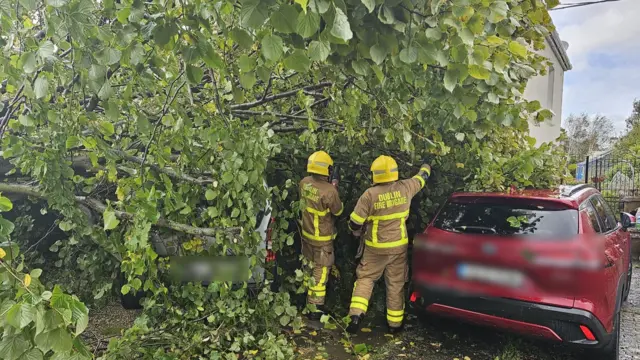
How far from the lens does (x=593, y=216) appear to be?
12.6ft

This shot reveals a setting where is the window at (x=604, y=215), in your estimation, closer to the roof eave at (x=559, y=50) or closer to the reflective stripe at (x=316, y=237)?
the reflective stripe at (x=316, y=237)

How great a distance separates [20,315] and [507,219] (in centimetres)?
348

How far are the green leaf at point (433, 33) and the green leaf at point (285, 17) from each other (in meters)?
0.60

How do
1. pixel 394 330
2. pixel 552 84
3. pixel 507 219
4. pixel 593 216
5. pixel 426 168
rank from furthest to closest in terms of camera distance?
pixel 552 84
pixel 426 168
pixel 394 330
pixel 593 216
pixel 507 219

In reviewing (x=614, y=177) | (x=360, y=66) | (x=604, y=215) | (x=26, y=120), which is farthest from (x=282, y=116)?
(x=614, y=177)

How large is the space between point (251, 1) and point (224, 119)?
67.2 inches

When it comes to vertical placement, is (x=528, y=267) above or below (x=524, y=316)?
above

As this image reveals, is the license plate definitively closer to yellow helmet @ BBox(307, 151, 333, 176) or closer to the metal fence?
yellow helmet @ BBox(307, 151, 333, 176)

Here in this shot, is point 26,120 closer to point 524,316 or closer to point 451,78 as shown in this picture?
point 451,78

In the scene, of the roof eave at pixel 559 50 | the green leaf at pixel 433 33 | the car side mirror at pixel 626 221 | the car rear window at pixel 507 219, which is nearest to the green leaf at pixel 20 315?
the green leaf at pixel 433 33

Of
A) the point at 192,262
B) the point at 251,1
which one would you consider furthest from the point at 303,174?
the point at 251,1

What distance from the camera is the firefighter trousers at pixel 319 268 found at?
4676mm

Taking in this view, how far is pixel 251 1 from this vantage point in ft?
4.60

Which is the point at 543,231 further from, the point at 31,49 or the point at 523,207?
the point at 31,49
